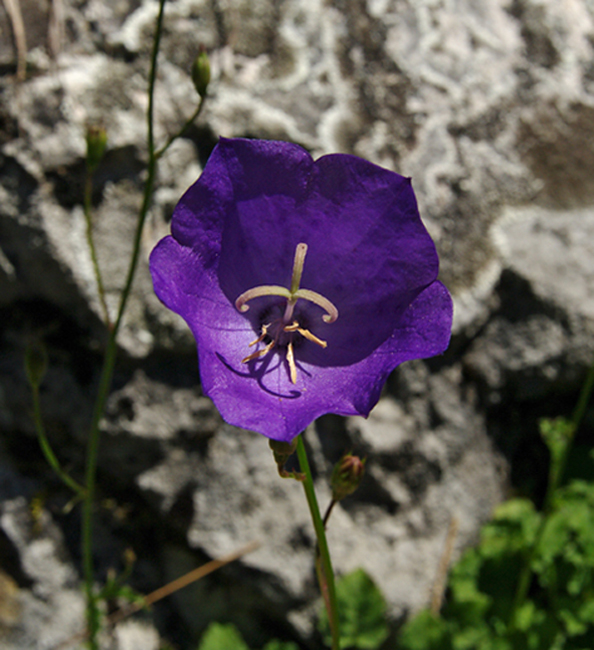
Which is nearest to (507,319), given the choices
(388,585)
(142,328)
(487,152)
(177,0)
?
(487,152)

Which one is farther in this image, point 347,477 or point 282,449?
point 347,477

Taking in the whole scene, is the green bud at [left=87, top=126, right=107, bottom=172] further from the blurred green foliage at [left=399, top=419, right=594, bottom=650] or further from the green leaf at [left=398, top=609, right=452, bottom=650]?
the green leaf at [left=398, top=609, right=452, bottom=650]

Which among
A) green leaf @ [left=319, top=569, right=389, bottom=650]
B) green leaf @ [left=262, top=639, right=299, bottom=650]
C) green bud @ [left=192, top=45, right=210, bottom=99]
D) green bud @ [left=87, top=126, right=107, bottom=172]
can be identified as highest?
green bud @ [left=192, top=45, right=210, bottom=99]

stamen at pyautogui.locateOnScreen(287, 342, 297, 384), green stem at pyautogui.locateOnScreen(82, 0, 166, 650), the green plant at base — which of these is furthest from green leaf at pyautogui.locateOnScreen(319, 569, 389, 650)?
stamen at pyautogui.locateOnScreen(287, 342, 297, 384)

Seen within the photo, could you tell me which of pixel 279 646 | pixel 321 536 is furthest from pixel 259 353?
pixel 279 646

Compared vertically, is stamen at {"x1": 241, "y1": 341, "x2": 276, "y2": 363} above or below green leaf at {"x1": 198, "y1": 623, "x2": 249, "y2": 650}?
above

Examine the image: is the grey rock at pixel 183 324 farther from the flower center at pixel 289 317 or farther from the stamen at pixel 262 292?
the stamen at pixel 262 292

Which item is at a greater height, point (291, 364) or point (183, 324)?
point (291, 364)

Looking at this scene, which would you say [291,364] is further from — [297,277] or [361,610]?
[361,610]
